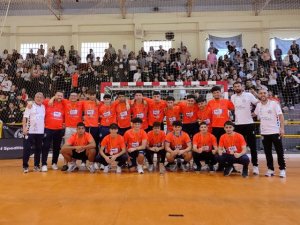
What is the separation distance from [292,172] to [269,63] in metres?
9.01

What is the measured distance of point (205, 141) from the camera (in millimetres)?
6668

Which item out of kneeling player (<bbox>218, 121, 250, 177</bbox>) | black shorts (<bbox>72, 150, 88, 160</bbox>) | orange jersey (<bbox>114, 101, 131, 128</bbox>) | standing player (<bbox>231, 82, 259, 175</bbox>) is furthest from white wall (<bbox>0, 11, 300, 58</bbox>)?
kneeling player (<bbox>218, 121, 250, 177</bbox>)

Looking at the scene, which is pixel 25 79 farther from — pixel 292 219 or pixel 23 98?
pixel 292 219

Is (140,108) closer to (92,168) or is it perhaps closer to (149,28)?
(92,168)

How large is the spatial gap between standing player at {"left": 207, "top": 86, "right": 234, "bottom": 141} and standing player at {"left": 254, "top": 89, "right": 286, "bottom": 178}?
71cm

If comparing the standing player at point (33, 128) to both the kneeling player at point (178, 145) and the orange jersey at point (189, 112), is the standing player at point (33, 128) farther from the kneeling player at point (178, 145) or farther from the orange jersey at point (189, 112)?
the orange jersey at point (189, 112)

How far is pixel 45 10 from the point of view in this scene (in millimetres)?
17906

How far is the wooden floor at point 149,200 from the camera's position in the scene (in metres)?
3.17

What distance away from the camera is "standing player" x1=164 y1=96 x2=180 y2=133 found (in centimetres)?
739

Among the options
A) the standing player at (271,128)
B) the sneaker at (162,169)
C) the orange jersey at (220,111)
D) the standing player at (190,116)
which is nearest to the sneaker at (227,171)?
the standing player at (271,128)


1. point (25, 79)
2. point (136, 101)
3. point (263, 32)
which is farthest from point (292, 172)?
point (263, 32)

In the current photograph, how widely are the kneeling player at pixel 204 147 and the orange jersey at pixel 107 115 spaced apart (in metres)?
1.86

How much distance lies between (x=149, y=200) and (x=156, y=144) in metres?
3.12

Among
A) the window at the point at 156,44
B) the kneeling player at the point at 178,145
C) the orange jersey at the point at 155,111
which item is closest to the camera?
the kneeling player at the point at 178,145
